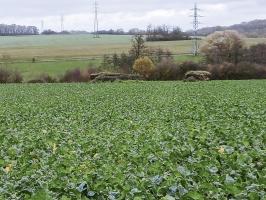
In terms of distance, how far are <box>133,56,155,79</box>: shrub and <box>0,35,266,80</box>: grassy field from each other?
1185cm

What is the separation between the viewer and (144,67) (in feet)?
266

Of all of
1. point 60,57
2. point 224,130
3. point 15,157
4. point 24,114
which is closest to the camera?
point 15,157

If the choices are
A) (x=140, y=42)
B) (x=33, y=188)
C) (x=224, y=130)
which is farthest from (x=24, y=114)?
(x=140, y=42)

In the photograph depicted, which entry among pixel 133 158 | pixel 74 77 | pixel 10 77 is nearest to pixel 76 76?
pixel 74 77

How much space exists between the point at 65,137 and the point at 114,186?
26.5 ft

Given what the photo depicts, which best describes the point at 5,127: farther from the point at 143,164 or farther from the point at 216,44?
the point at 216,44

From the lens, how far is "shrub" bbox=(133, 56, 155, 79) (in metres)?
79.4

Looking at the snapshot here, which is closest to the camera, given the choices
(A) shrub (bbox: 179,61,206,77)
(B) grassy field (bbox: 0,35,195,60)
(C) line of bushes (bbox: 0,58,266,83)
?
(C) line of bushes (bbox: 0,58,266,83)

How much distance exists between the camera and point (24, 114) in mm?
24500

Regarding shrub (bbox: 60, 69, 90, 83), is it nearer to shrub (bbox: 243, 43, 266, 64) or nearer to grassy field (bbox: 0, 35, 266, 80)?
grassy field (bbox: 0, 35, 266, 80)

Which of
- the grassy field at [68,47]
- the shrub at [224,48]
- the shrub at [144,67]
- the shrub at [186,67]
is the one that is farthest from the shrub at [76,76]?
the grassy field at [68,47]

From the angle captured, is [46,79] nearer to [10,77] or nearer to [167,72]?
[10,77]

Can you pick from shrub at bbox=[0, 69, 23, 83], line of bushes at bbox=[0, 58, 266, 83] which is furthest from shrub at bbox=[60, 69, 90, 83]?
shrub at bbox=[0, 69, 23, 83]

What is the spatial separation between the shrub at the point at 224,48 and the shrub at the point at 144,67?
1262 centimetres
